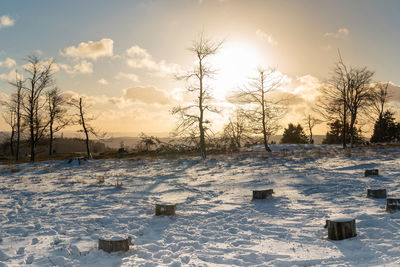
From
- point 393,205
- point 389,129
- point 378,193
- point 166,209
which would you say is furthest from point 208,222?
point 389,129

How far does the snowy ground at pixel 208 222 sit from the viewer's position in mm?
4676

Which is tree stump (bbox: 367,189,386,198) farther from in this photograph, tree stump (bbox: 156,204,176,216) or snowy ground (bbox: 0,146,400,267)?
tree stump (bbox: 156,204,176,216)

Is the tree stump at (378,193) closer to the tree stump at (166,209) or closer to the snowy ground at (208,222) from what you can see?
the snowy ground at (208,222)

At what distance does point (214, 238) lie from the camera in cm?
567

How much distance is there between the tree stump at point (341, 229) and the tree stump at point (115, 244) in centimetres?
375

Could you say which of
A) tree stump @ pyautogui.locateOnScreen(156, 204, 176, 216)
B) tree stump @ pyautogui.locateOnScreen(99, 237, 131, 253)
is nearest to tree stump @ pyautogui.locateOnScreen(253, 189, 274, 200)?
tree stump @ pyautogui.locateOnScreen(156, 204, 176, 216)

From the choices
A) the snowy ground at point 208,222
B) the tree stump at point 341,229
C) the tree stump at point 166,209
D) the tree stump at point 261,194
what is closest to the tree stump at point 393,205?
the snowy ground at point 208,222

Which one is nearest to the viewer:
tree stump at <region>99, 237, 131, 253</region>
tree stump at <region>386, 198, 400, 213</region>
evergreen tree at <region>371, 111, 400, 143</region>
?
tree stump at <region>99, 237, 131, 253</region>

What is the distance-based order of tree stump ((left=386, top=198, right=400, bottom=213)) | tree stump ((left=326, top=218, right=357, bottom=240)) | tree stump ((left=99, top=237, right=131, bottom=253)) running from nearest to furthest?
tree stump ((left=99, top=237, right=131, bottom=253)) → tree stump ((left=326, top=218, right=357, bottom=240)) → tree stump ((left=386, top=198, right=400, bottom=213))

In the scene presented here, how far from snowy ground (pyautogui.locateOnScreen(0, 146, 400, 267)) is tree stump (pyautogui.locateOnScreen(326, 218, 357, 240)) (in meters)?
0.12

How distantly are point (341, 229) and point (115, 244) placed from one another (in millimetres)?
4087

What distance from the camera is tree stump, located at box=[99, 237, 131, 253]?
4.91m

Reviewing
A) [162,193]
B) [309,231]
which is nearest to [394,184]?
[309,231]

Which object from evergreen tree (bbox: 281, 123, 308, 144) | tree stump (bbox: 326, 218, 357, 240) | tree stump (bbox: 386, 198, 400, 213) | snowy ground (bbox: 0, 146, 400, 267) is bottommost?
snowy ground (bbox: 0, 146, 400, 267)
